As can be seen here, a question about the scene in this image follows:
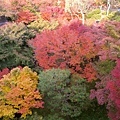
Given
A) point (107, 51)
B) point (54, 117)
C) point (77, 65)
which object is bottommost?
point (54, 117)

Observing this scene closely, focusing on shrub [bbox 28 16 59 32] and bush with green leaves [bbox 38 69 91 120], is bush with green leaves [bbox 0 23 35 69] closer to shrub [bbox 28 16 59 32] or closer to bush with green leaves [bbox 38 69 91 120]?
shrub [bbox 28 16 59 32]

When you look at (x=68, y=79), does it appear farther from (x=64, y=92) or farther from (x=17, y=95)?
(x=17, y=95)

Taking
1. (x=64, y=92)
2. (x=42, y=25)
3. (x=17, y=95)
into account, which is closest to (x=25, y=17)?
(x=42, y=25)

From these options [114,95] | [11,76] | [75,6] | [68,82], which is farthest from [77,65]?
[75,6]

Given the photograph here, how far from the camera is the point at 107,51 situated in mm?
Answer: 13812

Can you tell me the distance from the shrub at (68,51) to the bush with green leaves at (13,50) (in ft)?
12.1

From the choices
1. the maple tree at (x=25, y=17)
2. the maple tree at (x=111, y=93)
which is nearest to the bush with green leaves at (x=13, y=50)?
→ the maple tree at (x=25, y=17)

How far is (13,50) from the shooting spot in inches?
786

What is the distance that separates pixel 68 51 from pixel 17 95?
11.7 ft

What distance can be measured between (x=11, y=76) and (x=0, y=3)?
12.6m

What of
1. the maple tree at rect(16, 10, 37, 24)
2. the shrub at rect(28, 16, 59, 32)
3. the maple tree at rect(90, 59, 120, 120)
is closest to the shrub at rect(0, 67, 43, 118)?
the maple tree at rect(90, 59, 120, 120)

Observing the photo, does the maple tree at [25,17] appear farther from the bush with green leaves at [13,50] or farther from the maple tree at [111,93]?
the maple tree at [111,93]

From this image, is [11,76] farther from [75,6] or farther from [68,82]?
[75,6]

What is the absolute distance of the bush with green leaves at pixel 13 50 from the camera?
19.8 m
